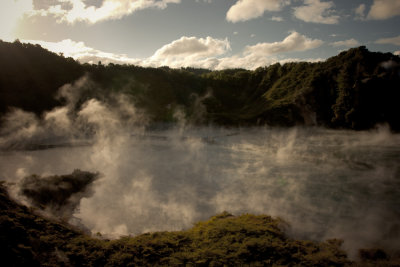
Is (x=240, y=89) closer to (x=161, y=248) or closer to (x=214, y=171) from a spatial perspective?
(x=214, y=171)

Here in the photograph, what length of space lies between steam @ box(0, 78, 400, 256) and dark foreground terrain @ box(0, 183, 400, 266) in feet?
6.35

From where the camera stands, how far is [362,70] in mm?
38375

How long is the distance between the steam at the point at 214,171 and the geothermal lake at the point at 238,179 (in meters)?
0.07

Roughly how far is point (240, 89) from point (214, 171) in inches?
1629

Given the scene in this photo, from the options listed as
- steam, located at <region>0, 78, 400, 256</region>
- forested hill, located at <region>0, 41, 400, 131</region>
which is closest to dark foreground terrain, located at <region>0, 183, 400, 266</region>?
steam, located at <region>0, 78, 400, 256</region>

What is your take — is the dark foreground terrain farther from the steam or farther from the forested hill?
the forested hill

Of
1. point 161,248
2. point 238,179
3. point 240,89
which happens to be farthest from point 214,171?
point 240,89

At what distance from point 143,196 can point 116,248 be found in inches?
302

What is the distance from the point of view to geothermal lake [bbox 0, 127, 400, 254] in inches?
477

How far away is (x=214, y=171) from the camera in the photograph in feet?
64.6

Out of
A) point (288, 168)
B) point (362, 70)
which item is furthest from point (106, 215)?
point (362, 70)

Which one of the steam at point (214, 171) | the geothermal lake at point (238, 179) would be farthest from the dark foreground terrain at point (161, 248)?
the geothermal lake at point (238, 179)

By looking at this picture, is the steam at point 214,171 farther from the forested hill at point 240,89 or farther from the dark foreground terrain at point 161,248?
the forested hill at point 240,89

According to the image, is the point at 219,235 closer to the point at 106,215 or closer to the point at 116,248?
the point at 116,248
